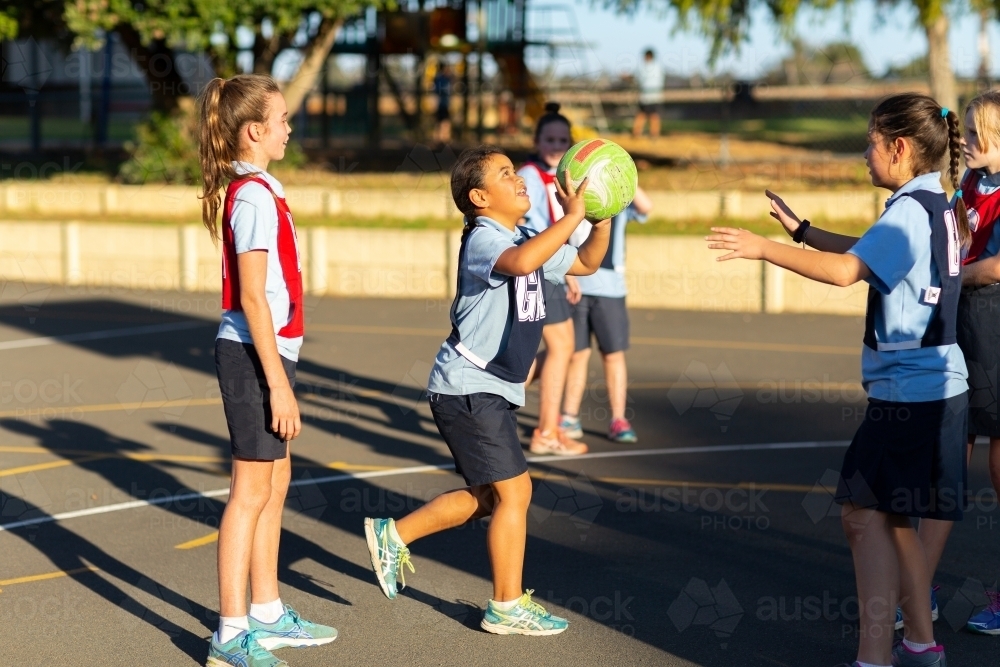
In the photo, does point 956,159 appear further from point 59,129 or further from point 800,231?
point 59,129

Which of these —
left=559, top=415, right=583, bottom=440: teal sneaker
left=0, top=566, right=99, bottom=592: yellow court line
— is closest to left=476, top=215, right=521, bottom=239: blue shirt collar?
left=0, top=566, right=99, bottom=592: yellow court line

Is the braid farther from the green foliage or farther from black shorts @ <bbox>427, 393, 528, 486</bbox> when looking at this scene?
the green foliage

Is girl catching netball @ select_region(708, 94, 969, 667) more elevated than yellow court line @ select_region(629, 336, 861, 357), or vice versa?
girl catching netball @ select_region(708, 94, 969, 667)

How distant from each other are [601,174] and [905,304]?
1276mm

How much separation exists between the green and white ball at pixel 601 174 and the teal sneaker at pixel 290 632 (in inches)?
77.3

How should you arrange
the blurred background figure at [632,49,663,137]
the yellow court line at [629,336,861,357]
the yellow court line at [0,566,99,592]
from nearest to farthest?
the yellow court line at [0,566,99,592], the yellow court line at [629,336,861,357], the blurred background figure at [632,49,663,137]

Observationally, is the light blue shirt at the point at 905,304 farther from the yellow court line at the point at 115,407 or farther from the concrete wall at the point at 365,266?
the concrete wall at the point at 365,266

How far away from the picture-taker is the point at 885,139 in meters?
4.21

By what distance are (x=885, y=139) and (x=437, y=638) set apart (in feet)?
8.37

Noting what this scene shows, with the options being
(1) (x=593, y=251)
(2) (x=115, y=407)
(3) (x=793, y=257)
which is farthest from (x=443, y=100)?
(3) (x=793, y=257)

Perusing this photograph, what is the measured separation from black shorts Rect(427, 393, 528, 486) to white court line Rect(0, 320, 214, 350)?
873cm

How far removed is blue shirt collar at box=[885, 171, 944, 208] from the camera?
4152 millimetres

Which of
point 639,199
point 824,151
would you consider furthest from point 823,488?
point 824,151

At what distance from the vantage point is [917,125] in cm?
414
